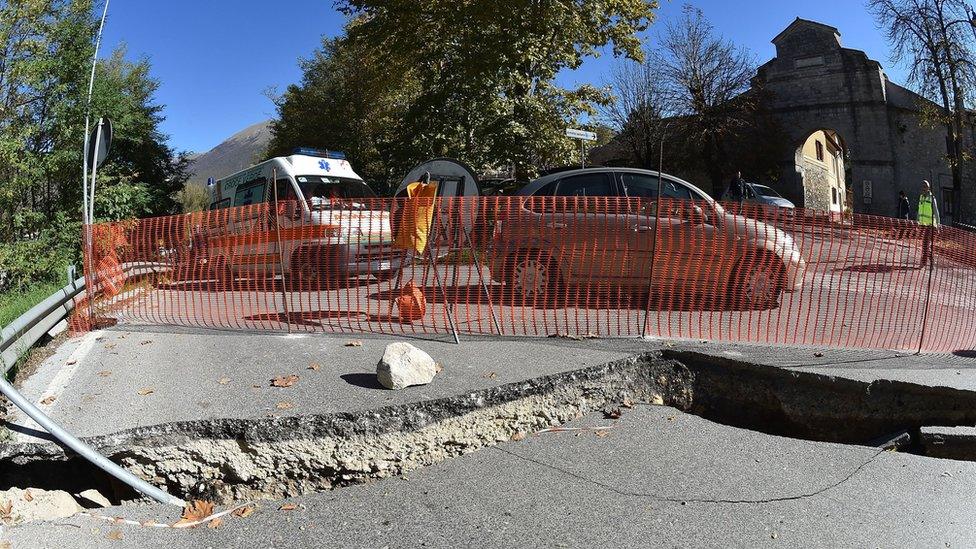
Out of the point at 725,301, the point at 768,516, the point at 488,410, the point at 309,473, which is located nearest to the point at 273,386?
the point at 309,473

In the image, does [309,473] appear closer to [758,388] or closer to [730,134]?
[758,388]

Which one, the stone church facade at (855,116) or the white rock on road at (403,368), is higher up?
the stone church facade at (855,116)

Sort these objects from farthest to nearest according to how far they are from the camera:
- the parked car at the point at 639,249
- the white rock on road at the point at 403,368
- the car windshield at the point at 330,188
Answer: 1. the car windshield at the point at 330,188
2. the parked car at the point at 639,249
3. the white rock on road at the point at 403,368

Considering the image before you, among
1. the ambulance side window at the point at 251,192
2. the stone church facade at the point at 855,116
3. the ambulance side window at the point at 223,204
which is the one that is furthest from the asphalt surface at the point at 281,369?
the stone church facade at the point at 855,116

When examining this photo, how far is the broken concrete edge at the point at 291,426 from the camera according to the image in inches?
146

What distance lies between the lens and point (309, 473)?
157 inches

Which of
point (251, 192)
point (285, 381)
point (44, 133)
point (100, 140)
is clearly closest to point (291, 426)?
point (285, 381)

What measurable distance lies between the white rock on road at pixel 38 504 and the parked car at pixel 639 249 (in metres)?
4.77

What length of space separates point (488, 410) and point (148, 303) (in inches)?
225

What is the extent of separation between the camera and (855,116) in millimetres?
31609

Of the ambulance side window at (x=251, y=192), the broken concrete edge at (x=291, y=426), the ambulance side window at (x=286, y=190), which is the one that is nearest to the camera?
the broken concrete edge at (x=291, y=426)

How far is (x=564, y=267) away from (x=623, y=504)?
428 cm

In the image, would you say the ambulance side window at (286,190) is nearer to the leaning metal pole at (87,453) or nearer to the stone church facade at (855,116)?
the leaning metal pole at (87,453)

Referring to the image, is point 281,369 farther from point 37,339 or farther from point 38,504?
point 37,339
